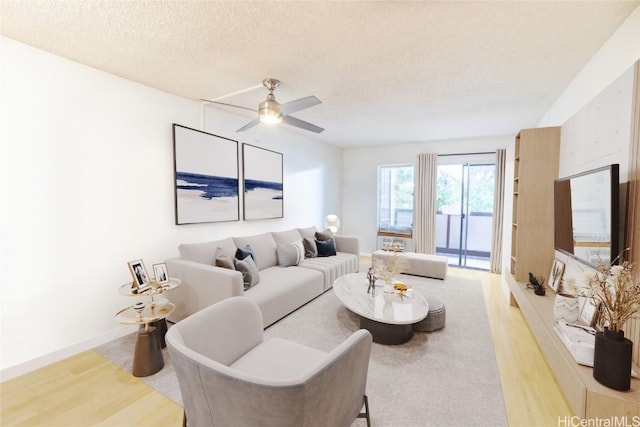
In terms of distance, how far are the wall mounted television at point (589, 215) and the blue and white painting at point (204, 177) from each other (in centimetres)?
363

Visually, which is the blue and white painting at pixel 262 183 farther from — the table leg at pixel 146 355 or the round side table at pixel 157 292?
the table leg at pixel 146 355

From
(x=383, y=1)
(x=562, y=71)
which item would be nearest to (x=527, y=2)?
(x=383, y=1)

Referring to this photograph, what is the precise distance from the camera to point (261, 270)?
3.57 meters

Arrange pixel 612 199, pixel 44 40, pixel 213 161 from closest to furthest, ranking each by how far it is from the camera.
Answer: pixel 612 199, pixel 44 40, pixel 213 161

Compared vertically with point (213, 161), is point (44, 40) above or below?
above

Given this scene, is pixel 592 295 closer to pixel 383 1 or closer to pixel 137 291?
pixel 383 1

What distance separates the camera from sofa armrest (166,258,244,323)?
2.41 meters

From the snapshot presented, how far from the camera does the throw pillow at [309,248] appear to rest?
14.0ft

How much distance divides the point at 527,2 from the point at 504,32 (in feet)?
0.98

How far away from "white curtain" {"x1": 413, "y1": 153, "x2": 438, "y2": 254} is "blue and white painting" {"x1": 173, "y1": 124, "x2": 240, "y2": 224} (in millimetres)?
3713

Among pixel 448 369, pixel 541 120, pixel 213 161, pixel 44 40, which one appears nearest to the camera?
pixel 44 40

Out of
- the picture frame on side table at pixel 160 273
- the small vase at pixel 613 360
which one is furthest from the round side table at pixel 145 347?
the small vase at pixel 613 360

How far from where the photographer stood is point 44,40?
1977 mm

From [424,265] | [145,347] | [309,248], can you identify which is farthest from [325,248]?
[145,347]
